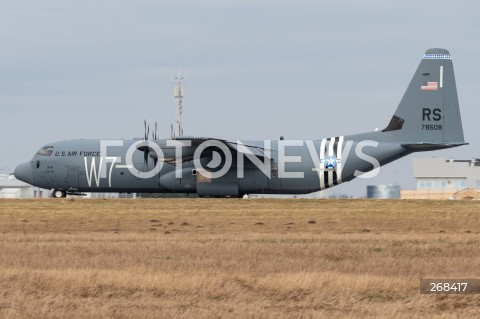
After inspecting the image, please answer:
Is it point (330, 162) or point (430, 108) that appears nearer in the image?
point (330, 162)

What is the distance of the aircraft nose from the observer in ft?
182

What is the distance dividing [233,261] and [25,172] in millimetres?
34168

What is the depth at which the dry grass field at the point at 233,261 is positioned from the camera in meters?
17.2

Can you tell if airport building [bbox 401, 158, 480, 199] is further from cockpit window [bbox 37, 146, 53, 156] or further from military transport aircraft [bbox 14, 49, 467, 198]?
cockpit window [bbox 37, 146, 53, 156]

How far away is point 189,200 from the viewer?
4991cm

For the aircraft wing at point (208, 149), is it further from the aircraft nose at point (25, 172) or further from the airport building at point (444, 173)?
the airport building at point (444, 173)

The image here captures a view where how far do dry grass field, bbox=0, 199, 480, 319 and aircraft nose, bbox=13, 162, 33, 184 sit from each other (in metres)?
10.5

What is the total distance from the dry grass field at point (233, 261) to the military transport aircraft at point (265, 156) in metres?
7.18

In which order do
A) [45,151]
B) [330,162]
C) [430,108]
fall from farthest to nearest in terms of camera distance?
[45,151], [430,108], [330,162]

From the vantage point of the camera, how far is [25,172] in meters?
55.8

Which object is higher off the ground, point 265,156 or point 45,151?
point 45,151

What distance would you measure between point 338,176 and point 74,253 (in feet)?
93.4

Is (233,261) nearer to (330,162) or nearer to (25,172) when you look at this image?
(330,162)

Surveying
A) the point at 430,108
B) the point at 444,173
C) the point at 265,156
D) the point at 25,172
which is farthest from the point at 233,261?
the point at 444,173
